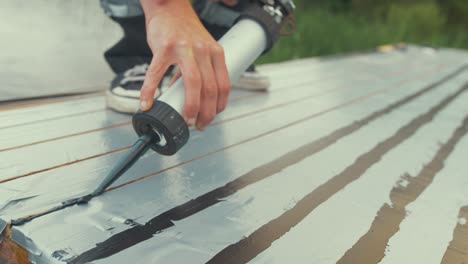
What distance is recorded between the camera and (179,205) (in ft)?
2.91

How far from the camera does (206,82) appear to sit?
81 cm

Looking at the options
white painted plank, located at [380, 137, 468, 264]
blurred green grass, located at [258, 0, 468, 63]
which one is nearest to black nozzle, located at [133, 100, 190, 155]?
white painted plank, located at [380, 137, 468, 264]

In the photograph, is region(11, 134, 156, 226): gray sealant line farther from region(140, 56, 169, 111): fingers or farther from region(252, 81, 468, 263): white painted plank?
region(252, 81, 468, 263): white painted plank

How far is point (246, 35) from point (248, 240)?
45 centimetres

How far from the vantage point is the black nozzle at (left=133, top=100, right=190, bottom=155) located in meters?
0.80

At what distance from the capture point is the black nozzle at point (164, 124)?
0.80 m

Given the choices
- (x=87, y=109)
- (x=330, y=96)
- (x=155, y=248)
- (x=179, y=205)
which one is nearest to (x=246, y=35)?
(x=179, y=205)

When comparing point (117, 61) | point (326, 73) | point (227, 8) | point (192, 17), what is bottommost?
point (326, 73)

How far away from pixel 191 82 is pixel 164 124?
8 cm

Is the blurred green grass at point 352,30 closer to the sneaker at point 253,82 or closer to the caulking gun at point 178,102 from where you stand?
the sneaker at point 253,82

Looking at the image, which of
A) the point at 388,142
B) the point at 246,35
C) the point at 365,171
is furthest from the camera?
the point at 388,142

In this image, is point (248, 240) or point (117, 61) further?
point (117, 61)

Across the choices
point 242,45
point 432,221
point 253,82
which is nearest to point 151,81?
point 242,45

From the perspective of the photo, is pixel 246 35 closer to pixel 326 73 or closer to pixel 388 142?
pixel 388 142
